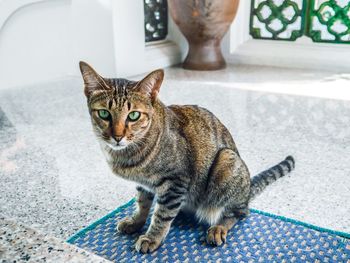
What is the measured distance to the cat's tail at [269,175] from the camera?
4.12 ft

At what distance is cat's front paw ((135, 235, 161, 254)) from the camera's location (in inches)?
39.7

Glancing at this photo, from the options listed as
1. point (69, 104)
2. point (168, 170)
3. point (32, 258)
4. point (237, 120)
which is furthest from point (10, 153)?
point (32, 258)

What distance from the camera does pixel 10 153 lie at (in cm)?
162

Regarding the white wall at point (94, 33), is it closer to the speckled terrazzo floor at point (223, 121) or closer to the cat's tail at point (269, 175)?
the speckled terrazzo floor at point (223, 121)

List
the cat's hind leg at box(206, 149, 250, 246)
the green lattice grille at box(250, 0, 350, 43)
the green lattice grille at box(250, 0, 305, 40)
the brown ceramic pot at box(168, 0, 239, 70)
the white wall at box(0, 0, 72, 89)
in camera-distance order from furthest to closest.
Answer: the green lattice grille at box(250, 0, 305, 40) → the green lattice grille at box(250, 0, 350, 43) → the brown ceramic pot at box(168, 0, 239, 70) → the white wall at box(0, 0, 72, 89) → the cat's hind leg at box(206, 149, 250, 246)

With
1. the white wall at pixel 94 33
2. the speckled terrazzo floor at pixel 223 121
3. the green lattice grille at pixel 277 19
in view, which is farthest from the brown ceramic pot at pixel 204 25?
the white wall at pixel 94 33

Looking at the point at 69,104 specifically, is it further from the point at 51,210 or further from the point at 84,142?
the point at 51,210

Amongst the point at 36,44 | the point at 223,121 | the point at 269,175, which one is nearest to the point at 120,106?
the point at 269,175

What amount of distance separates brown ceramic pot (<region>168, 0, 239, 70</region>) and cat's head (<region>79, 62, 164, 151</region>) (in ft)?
6.47

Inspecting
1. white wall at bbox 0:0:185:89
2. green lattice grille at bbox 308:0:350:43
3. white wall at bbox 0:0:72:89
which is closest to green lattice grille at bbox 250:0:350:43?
green lattice grille at bbox 308:0:350:43

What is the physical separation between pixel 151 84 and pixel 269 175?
56 cm

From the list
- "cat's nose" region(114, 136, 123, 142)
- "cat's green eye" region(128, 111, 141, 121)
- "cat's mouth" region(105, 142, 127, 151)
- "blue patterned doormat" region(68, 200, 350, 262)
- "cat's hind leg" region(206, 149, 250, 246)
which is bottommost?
"blue patterned doormat" region(68, 200, 350, 262)

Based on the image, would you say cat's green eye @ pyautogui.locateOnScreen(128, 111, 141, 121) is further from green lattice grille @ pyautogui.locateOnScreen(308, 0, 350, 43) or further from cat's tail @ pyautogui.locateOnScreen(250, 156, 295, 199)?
green lattice grille @ pyautogui.locateOnScreen(308, 0, 350, 43)

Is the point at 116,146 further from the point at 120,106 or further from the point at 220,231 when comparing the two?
the point at 220,231
